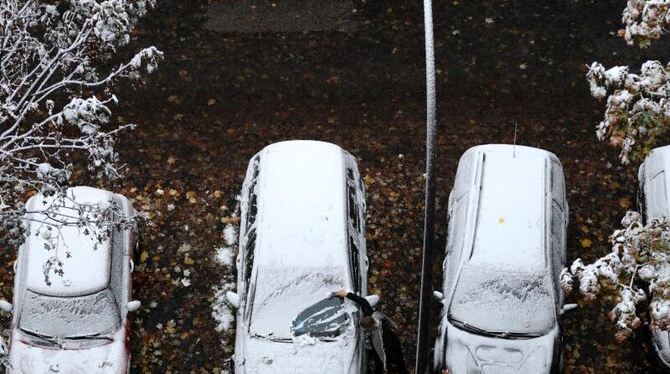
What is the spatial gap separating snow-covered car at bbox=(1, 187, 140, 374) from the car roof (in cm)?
175

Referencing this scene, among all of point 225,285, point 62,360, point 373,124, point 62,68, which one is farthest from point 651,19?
point 62,360

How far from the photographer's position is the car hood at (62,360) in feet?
30.7

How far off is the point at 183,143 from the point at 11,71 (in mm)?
4163

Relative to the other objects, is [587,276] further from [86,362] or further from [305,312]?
[86,362]

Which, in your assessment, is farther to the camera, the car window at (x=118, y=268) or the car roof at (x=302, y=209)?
the car window at (x=118, y=268)

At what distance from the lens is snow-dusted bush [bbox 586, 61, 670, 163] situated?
723 cm

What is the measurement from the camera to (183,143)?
41.1 ft

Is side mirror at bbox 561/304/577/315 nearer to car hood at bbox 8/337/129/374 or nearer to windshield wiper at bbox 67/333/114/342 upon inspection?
car hood at bbox 8/337/129/374

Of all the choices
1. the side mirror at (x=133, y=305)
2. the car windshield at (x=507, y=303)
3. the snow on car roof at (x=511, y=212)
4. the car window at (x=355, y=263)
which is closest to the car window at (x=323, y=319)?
the car window at (x=355, y=263)

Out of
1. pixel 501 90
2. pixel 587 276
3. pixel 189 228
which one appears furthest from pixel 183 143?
pixel 587 276

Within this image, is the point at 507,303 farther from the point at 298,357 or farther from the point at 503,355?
the point at 298,357

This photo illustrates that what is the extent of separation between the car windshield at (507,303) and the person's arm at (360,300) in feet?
3.52

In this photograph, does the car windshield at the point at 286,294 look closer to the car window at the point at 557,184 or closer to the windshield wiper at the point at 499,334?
the windshield wiper at the point at 499,334

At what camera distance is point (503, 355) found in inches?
371
